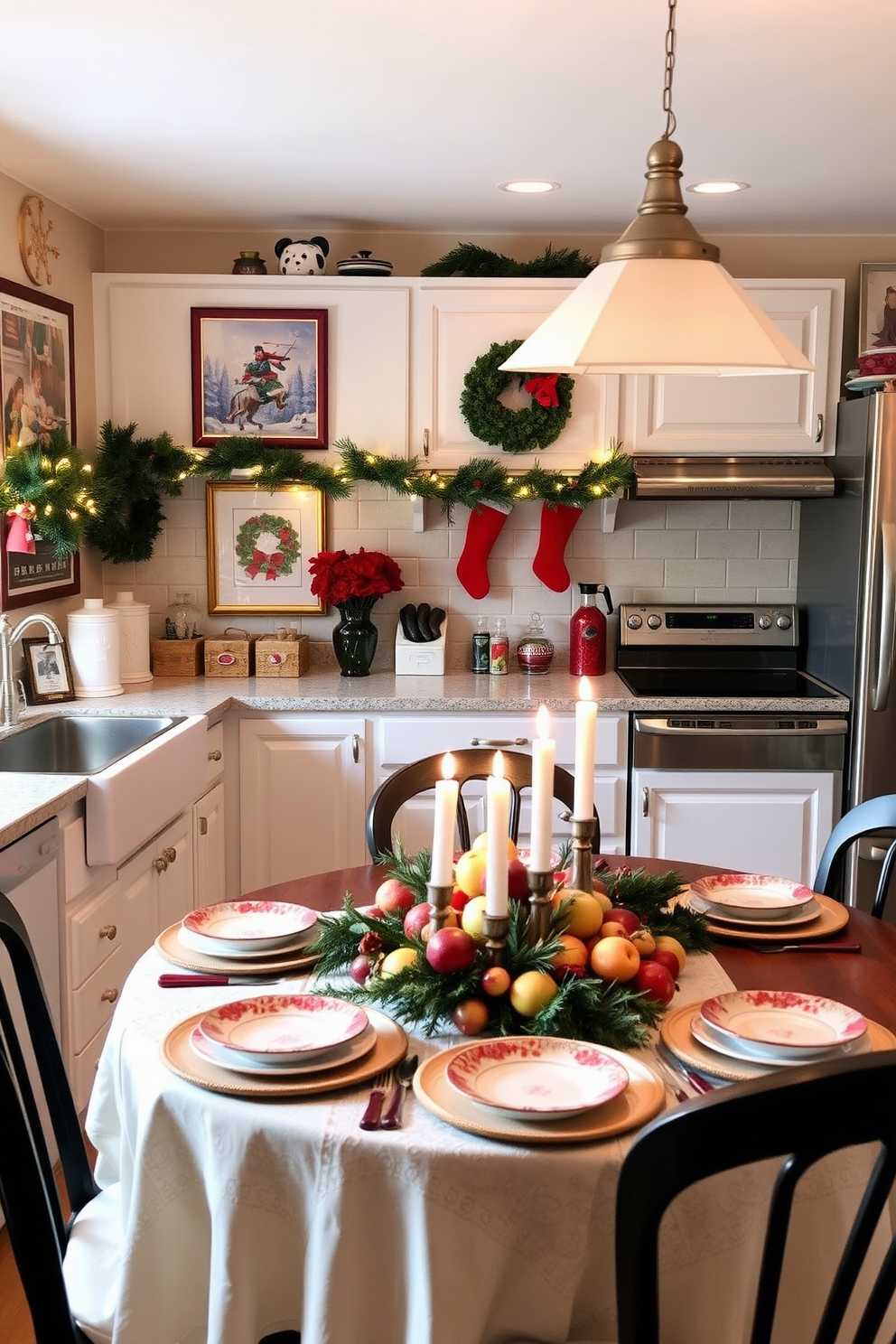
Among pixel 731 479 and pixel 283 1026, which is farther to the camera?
pixel 731 479

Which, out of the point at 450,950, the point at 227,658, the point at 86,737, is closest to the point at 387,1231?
the point at 450,950

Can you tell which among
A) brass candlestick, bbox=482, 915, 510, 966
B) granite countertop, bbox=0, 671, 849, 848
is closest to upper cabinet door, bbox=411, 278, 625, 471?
granite countertop, bbox=0, 671, 849, 848

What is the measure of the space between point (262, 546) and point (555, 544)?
994mm

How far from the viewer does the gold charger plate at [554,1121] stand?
4.52ft

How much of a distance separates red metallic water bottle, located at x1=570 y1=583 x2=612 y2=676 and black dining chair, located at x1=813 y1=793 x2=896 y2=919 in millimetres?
1807

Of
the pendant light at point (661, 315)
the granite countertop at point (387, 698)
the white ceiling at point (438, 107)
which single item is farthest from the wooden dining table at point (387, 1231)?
the granite countertop at point (387, 698)

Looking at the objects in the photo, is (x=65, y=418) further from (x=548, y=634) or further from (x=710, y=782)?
(x=710, y=782)

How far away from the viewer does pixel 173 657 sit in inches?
165

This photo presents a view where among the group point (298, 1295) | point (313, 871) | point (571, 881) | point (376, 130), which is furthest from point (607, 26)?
point (313, 871)

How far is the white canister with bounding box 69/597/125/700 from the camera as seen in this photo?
3715 mm

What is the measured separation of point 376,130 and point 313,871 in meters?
2.09

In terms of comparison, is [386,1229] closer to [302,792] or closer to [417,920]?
[417,920]

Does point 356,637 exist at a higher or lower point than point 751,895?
higher

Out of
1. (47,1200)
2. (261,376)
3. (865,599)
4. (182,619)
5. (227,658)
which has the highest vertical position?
(261,376)
